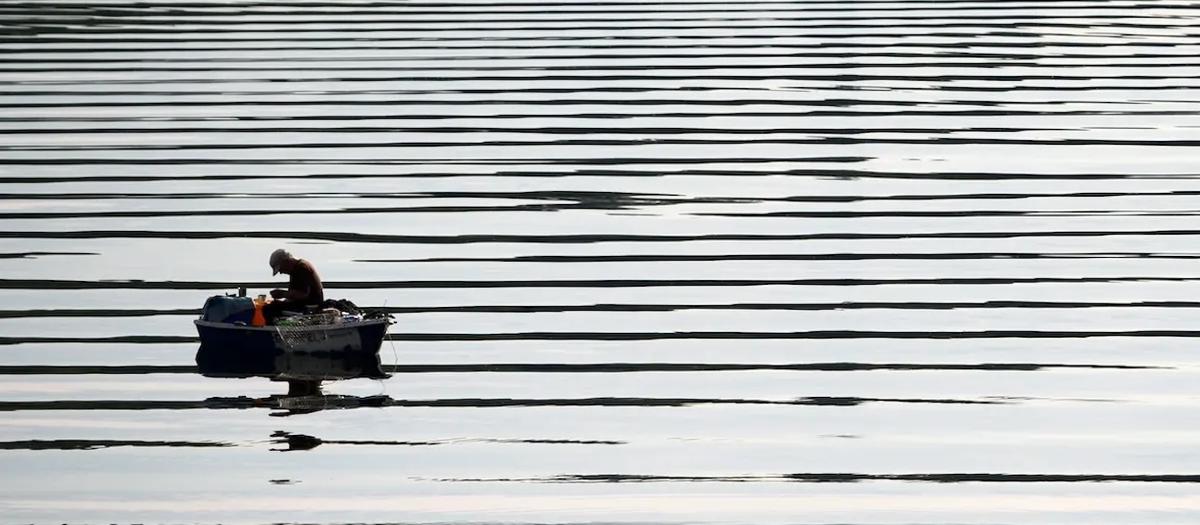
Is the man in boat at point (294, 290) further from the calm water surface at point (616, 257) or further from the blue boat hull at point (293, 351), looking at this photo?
the calm water surface at point (616, 257)

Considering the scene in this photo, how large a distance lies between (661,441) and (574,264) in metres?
1.38

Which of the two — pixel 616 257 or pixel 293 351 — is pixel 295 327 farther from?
pixel 616 257

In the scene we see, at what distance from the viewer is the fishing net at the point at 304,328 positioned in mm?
4160

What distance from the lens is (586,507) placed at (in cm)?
346

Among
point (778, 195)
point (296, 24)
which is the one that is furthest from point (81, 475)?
point (296, 24)

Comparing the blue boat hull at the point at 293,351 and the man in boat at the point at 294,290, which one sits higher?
the man in boat at the point at 294,290

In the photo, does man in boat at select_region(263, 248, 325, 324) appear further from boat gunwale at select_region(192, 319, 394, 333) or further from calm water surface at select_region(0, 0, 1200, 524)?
calm water surface at select_region(0, 0, 1200, 524)

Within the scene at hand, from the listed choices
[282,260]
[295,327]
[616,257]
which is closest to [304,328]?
[295,327]

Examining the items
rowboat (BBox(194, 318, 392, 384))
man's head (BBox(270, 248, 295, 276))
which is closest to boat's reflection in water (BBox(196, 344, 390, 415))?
rowboat (BBox(194, 318, 392, 384))

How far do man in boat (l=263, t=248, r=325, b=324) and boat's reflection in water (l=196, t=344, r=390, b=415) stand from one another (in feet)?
0.31

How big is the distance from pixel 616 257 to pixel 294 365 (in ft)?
3.96

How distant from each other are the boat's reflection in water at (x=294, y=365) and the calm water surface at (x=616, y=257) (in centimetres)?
6

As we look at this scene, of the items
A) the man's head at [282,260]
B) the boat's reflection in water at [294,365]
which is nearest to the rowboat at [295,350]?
the boat's reflection in water at [294,365]

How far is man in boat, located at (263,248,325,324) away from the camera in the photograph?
4.18m
